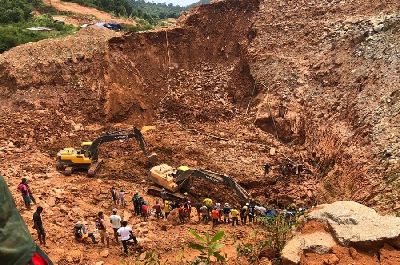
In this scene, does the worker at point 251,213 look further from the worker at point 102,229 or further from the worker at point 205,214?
the worker at point 102,229

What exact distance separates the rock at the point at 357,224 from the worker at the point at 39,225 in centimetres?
638

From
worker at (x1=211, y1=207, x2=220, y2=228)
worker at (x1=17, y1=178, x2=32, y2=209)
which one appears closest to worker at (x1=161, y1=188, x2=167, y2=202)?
worker at (x1=211, y1=207, x2=220, y2=228)

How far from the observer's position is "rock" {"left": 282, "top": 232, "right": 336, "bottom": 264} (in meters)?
6.06

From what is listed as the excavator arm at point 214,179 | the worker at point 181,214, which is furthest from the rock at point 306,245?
the excavator arm at point 214,179

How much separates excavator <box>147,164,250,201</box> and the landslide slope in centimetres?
146

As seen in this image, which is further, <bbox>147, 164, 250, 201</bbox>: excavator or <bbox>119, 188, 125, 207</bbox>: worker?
<bbox>147, 164, 250, 201</bbox>: excavator

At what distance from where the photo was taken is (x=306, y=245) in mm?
6160

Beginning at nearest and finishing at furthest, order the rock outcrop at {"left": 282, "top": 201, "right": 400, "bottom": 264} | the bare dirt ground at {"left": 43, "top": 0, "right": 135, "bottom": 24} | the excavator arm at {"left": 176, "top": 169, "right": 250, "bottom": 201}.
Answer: the rock outcrop at {"left": 282, "top": 201, "right": 400, "bottom": 264} → the excavator arm at {"left": 176, "top": 169, "right": 250, "bottom": 201} → the bare dirt ground at {"left": 43, "top": 0, "right": 135, "bottom": 24}

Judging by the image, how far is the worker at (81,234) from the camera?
36.1ft

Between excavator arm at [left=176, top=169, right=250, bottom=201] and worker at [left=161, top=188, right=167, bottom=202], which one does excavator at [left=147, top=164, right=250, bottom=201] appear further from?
worker at [left=161, top=188, right=167, bottom=202]

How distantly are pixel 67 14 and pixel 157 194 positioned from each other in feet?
109

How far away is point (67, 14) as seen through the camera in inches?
1684

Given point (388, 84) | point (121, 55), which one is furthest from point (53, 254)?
point (121, 55)

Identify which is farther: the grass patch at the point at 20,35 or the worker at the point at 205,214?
the grass patch at the point at 20,35
